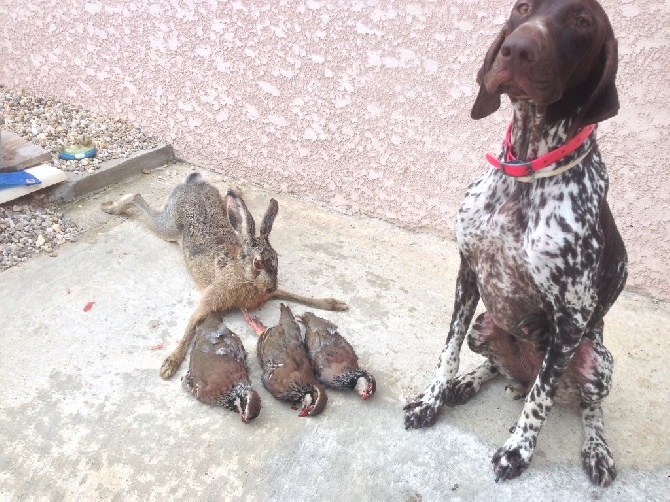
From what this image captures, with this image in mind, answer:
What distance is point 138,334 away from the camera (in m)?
3.61

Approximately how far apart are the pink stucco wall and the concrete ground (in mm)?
652

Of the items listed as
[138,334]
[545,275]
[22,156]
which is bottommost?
[138,334]

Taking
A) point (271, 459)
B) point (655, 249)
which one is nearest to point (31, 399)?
point (271, 459)

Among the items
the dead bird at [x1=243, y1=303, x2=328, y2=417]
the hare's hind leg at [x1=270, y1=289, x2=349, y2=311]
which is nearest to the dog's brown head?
the dead bird at [x1=243, y1=303, x2=328, y2=417]

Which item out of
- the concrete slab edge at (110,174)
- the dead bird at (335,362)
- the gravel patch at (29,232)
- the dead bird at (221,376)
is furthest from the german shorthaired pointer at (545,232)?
the concrete slab edge at (110,174)

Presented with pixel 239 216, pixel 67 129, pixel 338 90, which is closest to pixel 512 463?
pixel 239 216

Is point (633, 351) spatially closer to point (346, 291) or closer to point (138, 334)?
point (346, 291)

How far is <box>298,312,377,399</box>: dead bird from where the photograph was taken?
316 centimetres

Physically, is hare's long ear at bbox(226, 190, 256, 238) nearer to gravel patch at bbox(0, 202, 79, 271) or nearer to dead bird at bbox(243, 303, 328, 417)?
dead bird at bbox(243, 303, 328, 417)

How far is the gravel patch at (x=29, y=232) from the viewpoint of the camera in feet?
13.6

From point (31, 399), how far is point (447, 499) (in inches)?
80.8

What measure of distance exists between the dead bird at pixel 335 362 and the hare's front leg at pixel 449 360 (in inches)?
9.8

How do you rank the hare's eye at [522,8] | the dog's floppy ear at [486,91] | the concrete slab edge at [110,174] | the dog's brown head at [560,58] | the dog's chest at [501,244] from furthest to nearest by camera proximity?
the concrete slab edge at [110,174] < the dog's chest at [501,244] < the dog's floppy ear at [486,91] < the hare's eye at [522,8] < the dog's brown head at [560,58]

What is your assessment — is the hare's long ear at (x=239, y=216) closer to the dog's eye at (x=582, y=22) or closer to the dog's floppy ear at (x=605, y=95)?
the dog's floppy ear at (x=605, y=95)
